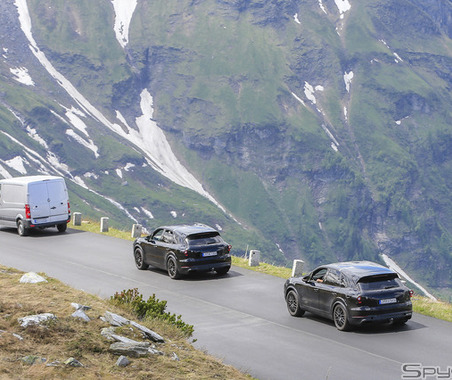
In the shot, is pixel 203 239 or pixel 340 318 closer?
pixel 340 318

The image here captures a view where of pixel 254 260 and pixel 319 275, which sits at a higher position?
pixel 319 275

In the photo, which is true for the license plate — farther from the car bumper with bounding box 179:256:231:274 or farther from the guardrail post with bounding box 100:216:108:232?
the guardrail post with bounding box 100:216:108:232

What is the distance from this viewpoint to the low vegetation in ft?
32.9

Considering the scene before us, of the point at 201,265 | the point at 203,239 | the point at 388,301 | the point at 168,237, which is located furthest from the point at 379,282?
the point at 168,237

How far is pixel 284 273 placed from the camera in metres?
26.0

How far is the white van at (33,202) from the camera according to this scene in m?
33.2

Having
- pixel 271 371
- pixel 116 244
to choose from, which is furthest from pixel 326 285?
pixel 116 244

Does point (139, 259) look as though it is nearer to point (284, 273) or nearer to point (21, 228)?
point (284, 273)

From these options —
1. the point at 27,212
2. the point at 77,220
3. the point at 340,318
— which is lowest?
the point at 77,220

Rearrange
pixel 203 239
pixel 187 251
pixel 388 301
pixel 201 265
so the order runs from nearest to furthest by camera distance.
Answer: pixel 388 301
pixel 187 251
pixel 201 265
pixel 203 239

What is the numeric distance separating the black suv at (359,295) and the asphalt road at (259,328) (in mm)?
398

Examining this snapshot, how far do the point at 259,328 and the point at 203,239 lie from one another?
704 centimetres

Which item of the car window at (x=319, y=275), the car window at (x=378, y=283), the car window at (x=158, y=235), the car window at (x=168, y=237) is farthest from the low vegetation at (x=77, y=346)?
the car window at (x=158, y=235)

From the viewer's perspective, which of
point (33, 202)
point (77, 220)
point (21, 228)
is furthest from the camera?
point (77, 220)
